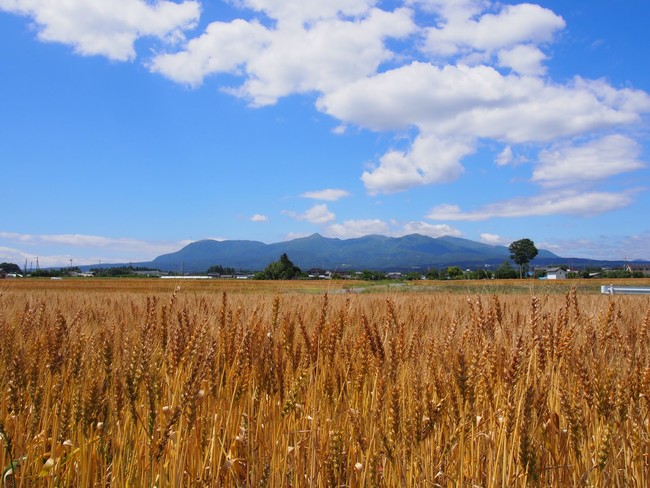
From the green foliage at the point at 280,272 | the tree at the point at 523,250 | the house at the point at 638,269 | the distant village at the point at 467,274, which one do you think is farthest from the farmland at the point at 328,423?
the tree at the point at 523,250

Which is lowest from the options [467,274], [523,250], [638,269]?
[638,269]

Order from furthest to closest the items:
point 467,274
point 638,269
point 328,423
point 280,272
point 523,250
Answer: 1. point 523,250
2. point 280,272
3. point 638,269
4. point 467,274
5. point 328,423

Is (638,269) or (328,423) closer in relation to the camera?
(328,423)

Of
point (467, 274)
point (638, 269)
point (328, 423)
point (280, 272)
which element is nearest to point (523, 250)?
point (638, 269)

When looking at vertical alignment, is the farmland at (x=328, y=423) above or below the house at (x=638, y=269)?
above

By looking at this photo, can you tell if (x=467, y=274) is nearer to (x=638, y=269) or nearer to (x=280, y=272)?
(x=280, y=272)

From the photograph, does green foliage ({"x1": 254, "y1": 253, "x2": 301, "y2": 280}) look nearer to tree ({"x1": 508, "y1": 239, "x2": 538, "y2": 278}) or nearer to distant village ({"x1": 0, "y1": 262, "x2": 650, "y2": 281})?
distant village ({"x1": 0, "y1": 262, "x2": 650, "y2": 281})

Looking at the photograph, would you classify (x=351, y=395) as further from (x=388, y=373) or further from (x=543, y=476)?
(x=543, y=476)

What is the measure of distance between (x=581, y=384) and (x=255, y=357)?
1.80m

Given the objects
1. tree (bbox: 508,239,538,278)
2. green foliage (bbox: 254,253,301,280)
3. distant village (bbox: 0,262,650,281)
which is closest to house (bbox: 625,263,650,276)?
distant village (bbox: 0,262,650,281)

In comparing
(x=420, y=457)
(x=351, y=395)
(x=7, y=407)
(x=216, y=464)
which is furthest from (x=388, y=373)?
(x=7, y=407)

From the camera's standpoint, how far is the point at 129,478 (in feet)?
5.20

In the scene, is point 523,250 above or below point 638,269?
above

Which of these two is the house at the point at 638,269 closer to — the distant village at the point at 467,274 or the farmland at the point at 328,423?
the distant village at the point at 467,274
